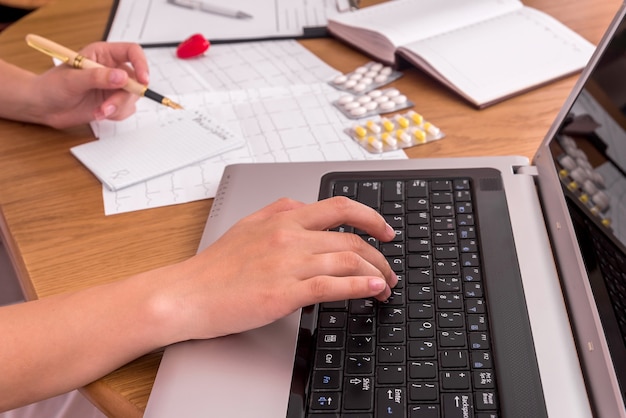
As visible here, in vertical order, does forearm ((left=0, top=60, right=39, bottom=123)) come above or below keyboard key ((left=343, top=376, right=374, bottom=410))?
below

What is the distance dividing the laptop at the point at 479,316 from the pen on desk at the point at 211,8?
0.51 meters

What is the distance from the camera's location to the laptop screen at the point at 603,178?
521 millimetres

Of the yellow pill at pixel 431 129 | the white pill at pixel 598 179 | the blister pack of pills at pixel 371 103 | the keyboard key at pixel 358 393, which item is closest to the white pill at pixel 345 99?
the blister pack of pills at pixel 371 103

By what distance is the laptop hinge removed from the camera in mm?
725

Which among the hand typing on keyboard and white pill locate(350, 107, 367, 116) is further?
white pill locate(350, 107, 367, 116)

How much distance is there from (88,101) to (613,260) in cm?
66

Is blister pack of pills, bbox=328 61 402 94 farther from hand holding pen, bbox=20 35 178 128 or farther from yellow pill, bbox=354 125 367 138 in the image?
hand holding pen, bbox=20 35 178 128

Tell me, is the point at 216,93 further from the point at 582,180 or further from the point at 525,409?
the point at 525,409

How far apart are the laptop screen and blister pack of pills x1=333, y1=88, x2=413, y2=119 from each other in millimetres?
239

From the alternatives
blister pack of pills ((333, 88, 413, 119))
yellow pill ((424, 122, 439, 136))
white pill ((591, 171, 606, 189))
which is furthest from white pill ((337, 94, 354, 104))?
white pill ((591, 171, 606, 189))

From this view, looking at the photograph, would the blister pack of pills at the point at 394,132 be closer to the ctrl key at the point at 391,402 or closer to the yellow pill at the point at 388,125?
the yellow pill at the point at 388,125

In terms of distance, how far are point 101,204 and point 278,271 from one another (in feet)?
0.92

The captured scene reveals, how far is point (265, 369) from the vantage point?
528mm

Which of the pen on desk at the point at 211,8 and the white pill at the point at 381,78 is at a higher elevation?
the white pill at the point at 381,78
